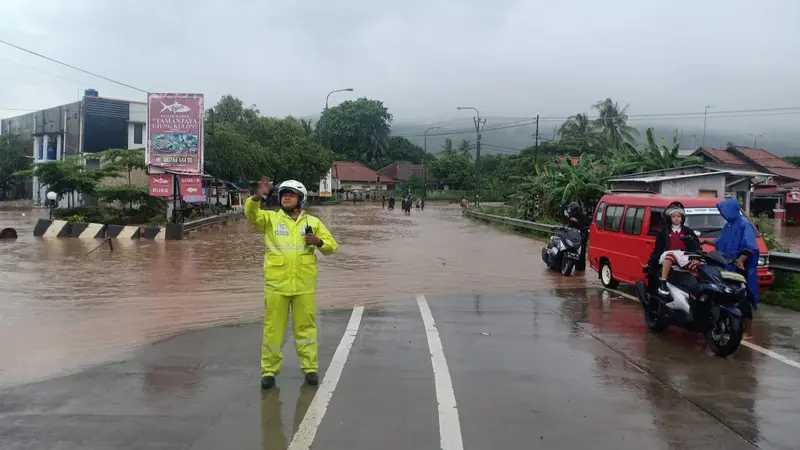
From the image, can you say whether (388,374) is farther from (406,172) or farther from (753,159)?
(406,172)

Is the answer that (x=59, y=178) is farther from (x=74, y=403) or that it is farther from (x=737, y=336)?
(x=737, y=336)

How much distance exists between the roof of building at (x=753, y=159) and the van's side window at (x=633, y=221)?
1639 inches

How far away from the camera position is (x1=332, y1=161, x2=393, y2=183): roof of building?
97.1 metres

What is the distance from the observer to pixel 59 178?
27.2m

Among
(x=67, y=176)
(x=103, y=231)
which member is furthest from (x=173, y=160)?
(x=67, y=176)

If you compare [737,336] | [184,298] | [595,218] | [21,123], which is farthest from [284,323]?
[21,123]

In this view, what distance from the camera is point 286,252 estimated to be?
5594 millimetres

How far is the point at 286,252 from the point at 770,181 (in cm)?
5159

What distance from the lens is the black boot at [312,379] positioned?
572 centimetres

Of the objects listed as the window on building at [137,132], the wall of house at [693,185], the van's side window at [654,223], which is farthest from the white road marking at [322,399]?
the window on building at [137,132]

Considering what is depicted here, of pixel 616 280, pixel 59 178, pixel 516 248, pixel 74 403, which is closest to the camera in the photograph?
pixel 74 403

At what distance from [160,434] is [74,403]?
3.84 ft

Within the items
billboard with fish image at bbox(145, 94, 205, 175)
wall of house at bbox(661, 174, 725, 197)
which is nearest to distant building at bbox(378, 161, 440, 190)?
billboard with fish image at bbox(145, 94, 205, 175)

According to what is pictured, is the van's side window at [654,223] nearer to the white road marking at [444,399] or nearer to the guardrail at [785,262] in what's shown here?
the guardrail at [785,262]
